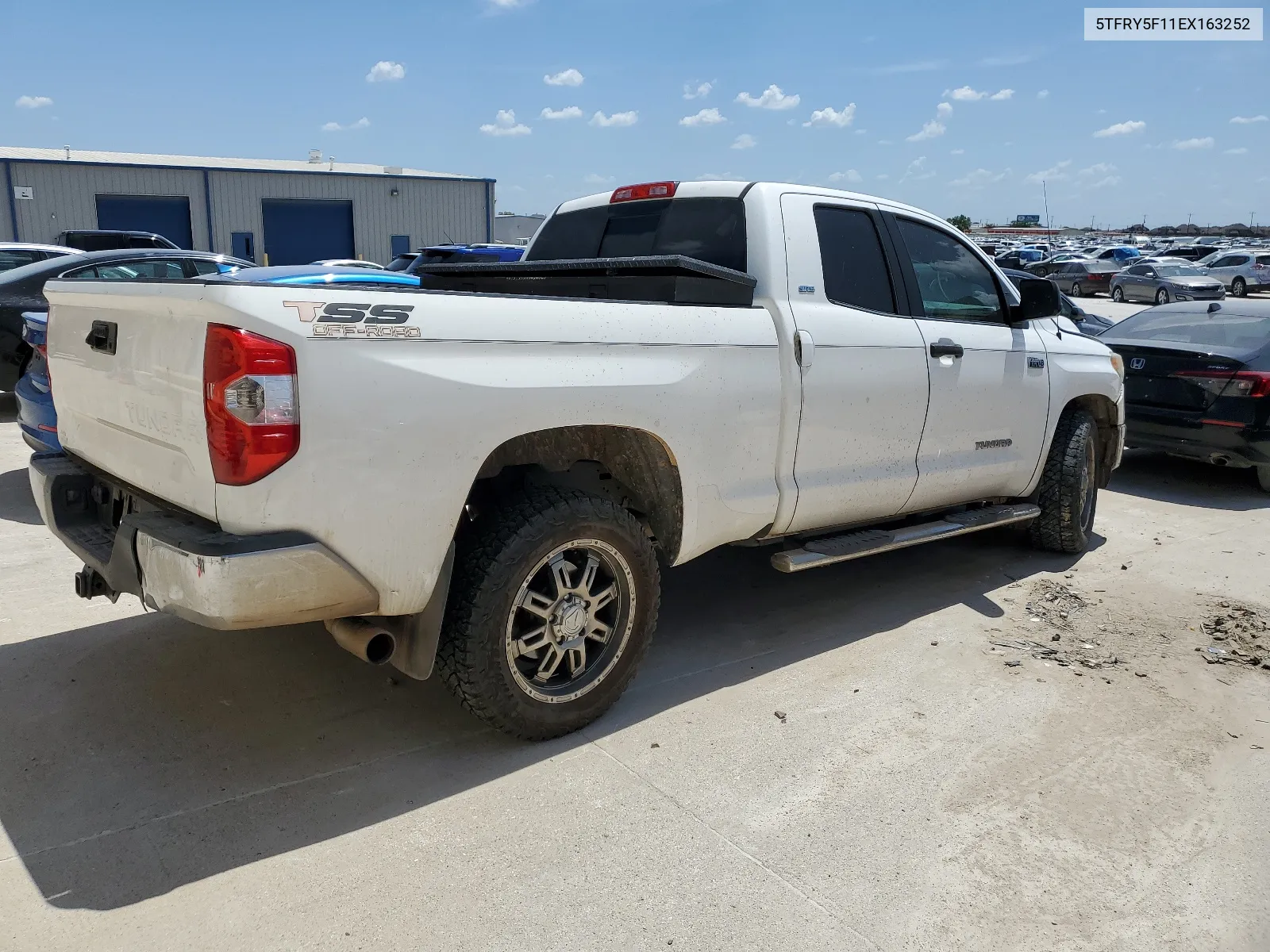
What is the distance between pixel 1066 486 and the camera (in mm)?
6086

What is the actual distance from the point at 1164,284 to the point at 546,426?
112 feet

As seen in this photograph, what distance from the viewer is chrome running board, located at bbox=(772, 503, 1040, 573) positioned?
4461 millimetres

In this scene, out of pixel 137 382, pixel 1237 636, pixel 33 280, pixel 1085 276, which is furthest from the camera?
pixel 1085 276

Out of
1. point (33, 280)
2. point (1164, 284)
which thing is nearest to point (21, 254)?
point (33, 280)

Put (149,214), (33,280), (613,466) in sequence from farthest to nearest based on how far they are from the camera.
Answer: (149,214) → (33,280) → (613,466)

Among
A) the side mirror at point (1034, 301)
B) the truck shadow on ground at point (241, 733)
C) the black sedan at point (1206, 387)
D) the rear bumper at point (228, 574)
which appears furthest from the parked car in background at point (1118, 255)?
the rear bumper at point (228, 574)

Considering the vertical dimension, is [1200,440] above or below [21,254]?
below

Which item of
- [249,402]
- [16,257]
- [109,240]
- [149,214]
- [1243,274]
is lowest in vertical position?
[249,402]

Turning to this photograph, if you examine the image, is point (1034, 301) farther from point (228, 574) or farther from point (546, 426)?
point (228, 574)

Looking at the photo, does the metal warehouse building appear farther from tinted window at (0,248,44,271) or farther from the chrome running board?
the chrome running board

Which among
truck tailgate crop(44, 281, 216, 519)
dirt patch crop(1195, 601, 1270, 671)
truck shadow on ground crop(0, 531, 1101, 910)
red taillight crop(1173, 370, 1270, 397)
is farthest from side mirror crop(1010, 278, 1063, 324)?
truck tailgate crop(44, 281, 216, 519)

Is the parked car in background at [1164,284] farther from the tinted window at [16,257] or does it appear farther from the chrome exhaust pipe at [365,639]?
the chrome exhaust pipe at [365,639]

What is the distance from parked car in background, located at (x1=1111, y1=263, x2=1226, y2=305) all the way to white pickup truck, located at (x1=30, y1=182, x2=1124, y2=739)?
30571 mm

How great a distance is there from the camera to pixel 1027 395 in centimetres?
556
